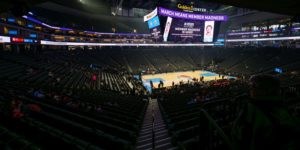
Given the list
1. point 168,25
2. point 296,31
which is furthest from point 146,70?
point 296,31

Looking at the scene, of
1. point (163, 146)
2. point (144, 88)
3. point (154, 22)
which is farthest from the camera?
point (154, 22)

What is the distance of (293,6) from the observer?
631 centimetres

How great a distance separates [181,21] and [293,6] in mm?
23716

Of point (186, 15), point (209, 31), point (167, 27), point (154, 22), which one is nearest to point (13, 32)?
point (154, 22)

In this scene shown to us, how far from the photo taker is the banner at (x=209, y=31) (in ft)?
104

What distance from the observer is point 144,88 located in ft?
82.3

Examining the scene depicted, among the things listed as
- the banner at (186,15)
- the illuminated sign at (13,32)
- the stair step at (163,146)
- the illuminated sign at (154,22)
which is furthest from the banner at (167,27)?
the stair step at (163,146)

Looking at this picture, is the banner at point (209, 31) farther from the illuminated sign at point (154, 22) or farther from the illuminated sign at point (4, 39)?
the illuminated sign at point (4, 39)

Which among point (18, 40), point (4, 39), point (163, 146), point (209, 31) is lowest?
point (163, 146)

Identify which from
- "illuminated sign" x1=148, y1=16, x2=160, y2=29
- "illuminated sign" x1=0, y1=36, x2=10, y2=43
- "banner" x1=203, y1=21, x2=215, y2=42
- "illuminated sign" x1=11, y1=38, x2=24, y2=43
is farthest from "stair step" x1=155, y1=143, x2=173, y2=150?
"banner" x1=203, y1=21, x2=215, y2=42

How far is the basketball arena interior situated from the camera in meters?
1.83

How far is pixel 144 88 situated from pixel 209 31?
1844 centimetres

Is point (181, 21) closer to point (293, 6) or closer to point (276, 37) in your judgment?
point (293, 6)

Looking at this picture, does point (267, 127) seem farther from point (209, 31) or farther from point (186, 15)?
point (209, 31)
